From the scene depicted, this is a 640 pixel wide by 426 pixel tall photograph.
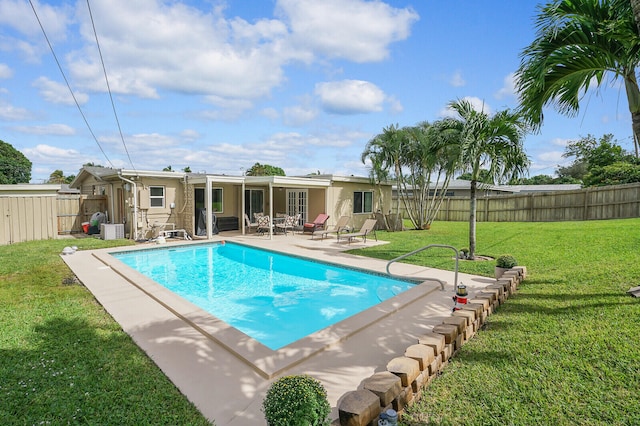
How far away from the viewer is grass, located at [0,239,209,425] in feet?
9.71

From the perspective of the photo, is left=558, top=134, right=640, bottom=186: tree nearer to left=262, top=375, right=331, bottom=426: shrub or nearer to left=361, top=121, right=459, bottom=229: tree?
left=361, top=121, right=459, bottom=229: tree

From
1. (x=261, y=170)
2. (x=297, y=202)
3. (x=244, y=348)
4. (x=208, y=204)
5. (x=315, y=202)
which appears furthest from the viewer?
(x=261, y=170)

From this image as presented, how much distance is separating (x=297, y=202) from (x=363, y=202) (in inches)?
150

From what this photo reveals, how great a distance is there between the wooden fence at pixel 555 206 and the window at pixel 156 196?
1813 centimetres

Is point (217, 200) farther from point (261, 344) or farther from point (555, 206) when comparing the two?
point (555, 206)

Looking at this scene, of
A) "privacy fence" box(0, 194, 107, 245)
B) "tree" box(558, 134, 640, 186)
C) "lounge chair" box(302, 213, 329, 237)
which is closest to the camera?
"privacy fence" box(0, 194, 107, 245)

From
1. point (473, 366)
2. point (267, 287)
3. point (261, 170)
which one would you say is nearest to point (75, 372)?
point (473, 366)

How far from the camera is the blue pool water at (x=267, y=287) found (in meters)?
6.40

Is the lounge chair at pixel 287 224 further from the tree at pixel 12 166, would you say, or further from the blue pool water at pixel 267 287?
the tree at pixel 12 166

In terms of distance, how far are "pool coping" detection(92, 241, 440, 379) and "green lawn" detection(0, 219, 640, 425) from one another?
88 cm

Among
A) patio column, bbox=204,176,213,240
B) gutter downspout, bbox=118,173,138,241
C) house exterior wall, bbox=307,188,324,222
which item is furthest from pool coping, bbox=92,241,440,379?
house exterior wall, bbox=307,188,324,222

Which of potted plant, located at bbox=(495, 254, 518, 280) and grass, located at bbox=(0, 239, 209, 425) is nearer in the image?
grass, located at bbox=(0, 239, 209, 425)

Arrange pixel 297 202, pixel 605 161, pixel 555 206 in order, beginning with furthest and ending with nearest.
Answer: pixel 605 161 < pixel 555 206 < pixel 297 202

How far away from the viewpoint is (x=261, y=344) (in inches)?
173
